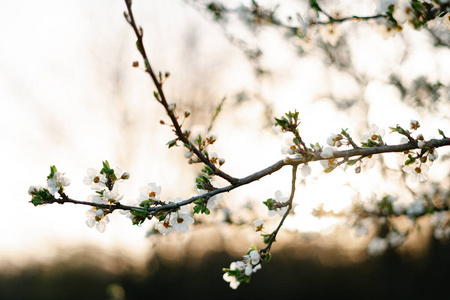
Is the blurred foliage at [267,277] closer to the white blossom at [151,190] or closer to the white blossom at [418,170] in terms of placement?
the white blossom at [418,170]

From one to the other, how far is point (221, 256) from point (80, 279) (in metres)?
7.87

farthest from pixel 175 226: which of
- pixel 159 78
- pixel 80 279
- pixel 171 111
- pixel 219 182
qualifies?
pixel 80 279

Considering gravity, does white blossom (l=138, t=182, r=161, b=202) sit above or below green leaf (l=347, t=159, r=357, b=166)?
above

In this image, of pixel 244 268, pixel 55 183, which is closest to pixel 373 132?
pixel 244 268

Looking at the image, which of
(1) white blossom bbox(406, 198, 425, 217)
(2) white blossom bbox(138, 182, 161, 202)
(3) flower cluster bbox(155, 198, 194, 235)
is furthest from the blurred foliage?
(2) white blossom bbox(138, 182, 161, 202)

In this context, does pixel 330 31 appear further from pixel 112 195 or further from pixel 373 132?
pixel 112 195

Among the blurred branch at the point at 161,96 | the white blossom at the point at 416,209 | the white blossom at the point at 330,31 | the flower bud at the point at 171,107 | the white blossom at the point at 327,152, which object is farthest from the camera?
the white blossom at the point at 416,209

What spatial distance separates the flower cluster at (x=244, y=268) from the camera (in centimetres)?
160

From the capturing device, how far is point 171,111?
1199 mm

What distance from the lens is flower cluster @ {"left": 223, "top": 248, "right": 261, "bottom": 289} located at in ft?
5.26

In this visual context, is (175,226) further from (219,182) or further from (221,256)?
(221,256)

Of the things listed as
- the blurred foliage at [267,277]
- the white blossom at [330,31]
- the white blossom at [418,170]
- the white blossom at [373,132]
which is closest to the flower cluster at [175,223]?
the white blossom at [373,132]

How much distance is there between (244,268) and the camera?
166cm

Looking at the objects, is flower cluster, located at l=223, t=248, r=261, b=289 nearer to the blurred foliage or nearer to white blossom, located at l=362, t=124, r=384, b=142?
white blossom, located at l=362, t=124, r=384, b=142
